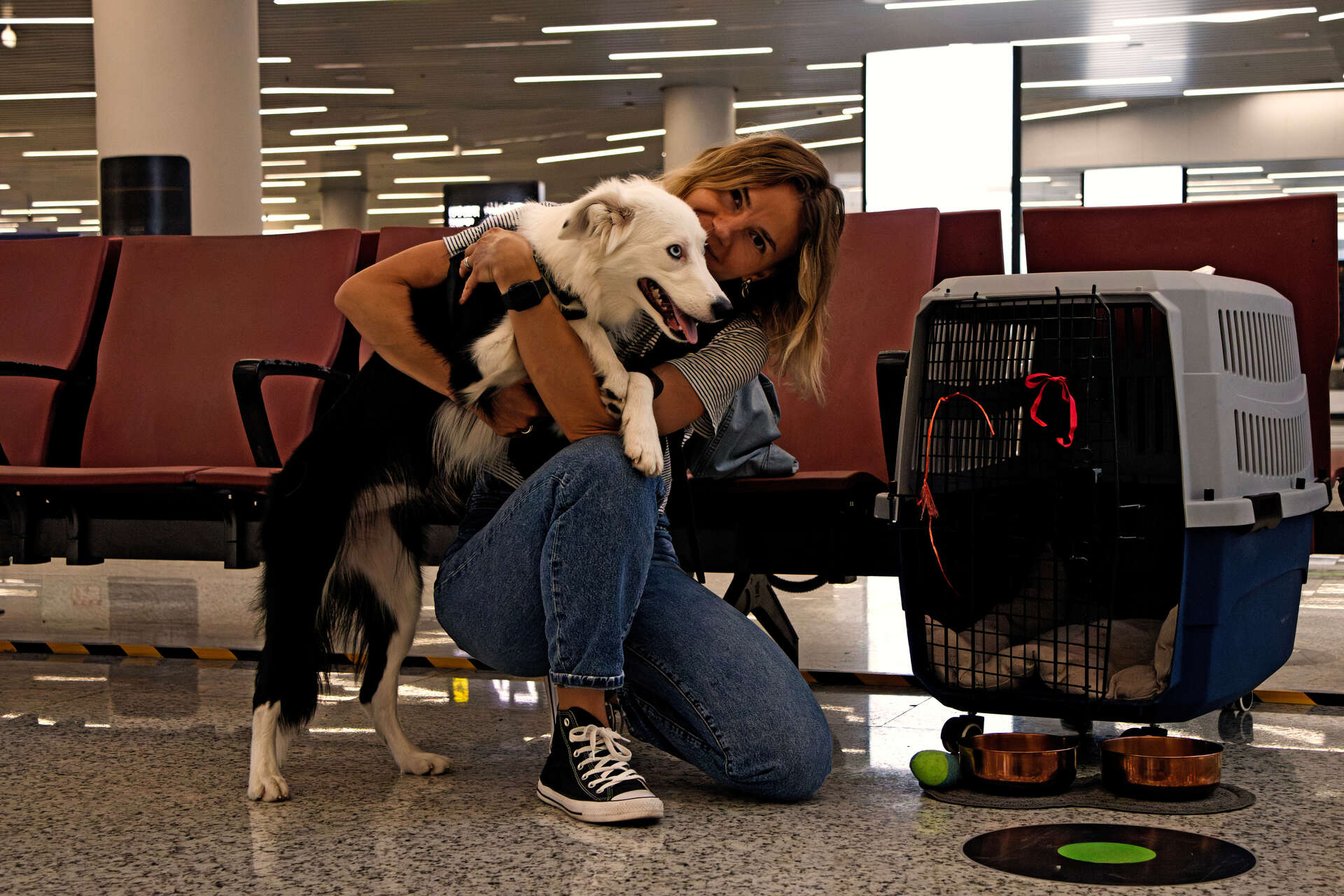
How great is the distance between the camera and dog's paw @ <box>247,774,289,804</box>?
1.82 m

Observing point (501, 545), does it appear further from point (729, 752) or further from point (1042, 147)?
point (1042, 147)

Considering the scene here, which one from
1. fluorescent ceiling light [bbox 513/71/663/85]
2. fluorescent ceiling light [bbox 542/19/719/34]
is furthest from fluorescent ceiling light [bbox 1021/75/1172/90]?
fluorescent ceiling light [bbox 542/19/719/34]

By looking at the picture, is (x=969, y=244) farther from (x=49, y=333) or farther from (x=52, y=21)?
(x=52, y=21)

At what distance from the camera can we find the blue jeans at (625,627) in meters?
1.69

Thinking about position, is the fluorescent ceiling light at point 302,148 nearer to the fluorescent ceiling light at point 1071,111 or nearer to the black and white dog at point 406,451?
the fluorescent ceiling light at point 1071,111

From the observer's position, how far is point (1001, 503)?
2.02 metres

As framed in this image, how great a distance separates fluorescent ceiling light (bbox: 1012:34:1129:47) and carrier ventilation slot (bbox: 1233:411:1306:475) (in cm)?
1145

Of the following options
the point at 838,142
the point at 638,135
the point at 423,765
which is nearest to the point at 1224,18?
the point at 838,142

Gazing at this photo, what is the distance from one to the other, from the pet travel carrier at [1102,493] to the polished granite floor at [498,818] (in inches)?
8.2

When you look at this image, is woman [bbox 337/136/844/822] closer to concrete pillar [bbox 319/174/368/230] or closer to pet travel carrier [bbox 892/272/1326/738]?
pet travel carrier [bbox 892/272/1326/738]

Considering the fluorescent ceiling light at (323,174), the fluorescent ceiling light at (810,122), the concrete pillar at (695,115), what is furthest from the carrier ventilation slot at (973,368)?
the fluorescent ceiling light at (323,174)

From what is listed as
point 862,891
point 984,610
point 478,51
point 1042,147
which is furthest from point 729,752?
point 1042,147

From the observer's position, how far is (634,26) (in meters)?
12.1

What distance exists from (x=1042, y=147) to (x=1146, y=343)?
642 inches
